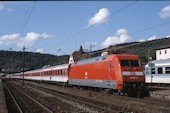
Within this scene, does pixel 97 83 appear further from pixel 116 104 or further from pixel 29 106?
pixel 116 104

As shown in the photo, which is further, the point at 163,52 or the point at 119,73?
the point at 163,52

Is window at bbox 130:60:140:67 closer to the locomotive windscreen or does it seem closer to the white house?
the locomotive windscreen

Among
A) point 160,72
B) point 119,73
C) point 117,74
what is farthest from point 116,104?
point 160,72

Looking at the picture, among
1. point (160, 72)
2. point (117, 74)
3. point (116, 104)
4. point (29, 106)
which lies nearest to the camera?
point (116, 104)

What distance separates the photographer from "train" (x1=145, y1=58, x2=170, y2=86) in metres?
33.5

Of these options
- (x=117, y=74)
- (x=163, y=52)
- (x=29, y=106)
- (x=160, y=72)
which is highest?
(x=163, y=52)

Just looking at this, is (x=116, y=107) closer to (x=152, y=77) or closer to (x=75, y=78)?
(x=75, y=78)

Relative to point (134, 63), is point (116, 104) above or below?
below

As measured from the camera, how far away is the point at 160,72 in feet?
115

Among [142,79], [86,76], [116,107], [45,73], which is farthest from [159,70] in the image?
[45,73]

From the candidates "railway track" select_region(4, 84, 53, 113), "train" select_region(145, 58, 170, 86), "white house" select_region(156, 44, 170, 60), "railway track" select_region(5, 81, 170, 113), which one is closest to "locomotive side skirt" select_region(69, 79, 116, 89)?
"railway track" select_region(5, 81, 170, 113)

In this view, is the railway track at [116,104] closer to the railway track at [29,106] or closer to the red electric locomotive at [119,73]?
the red electric locomotive at [119,73]

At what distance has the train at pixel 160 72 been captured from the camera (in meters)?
33.5

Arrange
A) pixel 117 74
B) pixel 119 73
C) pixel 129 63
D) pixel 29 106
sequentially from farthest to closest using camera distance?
pixel 129 63 < pixel 117 74 < pixel 119 73 < pixel 29 106
